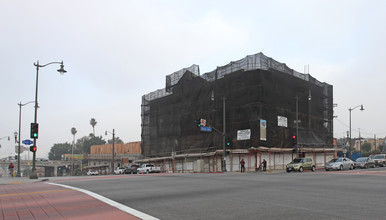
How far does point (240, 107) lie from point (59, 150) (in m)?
141

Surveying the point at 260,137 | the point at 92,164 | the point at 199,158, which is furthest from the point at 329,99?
the point at 92,164

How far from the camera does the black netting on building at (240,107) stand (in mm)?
43969

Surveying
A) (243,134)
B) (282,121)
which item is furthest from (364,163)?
(243,134)

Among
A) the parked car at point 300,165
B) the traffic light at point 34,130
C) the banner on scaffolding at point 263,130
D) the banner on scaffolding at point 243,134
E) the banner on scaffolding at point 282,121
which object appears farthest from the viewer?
the banner on scaffolding at point 282,121

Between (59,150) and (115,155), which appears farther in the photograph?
(59,150)

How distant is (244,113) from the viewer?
44406 mm

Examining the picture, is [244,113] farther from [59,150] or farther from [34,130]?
[59,150]

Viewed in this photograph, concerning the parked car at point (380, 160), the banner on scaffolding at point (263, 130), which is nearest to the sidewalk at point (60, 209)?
the banner on scaffolding at point (263, 130)

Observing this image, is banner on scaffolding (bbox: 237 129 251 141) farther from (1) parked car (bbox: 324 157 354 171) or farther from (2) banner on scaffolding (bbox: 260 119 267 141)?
(1) parked car (bbox: 324 157 354 171)

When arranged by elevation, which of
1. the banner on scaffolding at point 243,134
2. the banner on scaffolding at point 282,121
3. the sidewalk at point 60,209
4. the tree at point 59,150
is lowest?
the tree at point 59,150

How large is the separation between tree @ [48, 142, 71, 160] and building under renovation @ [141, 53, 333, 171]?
118 metres

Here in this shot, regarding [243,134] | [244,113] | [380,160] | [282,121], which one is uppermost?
[244,113]

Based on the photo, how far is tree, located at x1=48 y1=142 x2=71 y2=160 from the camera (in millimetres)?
162875

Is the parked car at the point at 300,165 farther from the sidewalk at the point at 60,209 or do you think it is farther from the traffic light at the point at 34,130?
the sidewalk at the point at 60,209
